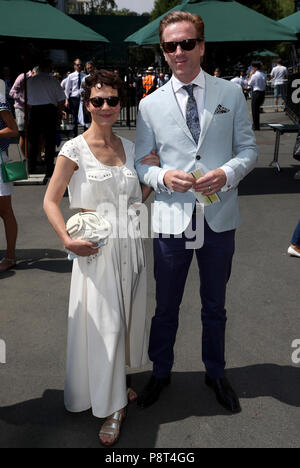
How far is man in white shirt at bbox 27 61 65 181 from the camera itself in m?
10.6

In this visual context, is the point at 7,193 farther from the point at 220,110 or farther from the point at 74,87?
the point at 74,87

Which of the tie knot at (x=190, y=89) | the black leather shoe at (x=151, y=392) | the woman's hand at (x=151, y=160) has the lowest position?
the black leather shoe at (x=151, y=392)

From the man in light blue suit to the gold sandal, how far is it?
731 millimetres

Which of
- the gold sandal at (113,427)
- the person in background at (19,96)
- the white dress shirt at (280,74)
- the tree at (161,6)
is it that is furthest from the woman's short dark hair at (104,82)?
the tree at (161,6)

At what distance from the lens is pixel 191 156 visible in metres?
3.06

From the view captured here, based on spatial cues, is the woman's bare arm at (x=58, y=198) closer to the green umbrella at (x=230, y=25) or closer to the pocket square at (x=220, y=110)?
the pocket square at (x=220, y=110)

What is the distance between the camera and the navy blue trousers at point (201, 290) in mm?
3217

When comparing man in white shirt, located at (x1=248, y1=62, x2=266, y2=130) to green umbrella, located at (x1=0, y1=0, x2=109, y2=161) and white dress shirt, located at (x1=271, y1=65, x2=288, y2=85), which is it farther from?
green umbrella, located at (x1=0, y1=0, x2=109, y2=161)

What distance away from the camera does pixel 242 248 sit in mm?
6645

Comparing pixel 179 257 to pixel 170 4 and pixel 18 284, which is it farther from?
pixel 170 4

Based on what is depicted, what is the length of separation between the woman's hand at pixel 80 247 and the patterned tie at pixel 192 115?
2.91 feet

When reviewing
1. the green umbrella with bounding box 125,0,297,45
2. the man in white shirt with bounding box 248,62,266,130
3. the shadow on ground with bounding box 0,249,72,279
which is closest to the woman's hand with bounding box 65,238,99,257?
the shadow on ground with bounding box 0,249,72,279

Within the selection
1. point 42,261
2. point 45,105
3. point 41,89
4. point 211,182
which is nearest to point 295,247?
point 42,261
